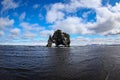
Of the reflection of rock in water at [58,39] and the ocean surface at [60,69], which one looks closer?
the ocean surface at [60,69]

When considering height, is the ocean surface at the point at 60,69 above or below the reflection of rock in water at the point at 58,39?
below

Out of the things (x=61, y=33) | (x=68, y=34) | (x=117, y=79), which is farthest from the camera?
(x=68, y=34)

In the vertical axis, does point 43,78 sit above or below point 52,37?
below

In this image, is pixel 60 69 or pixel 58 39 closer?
pixel 60 69

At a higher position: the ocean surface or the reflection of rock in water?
the reflection of rock in water

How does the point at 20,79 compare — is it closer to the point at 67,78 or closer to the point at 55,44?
the point at 67,78

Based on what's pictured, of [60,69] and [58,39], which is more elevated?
[58,39]

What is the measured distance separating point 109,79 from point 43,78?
6757 mm

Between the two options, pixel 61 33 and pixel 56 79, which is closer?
pixel 56 79

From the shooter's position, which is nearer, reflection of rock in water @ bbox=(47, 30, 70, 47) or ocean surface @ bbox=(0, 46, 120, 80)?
ocean surface @ bbox=(0, 46, 120, 80)

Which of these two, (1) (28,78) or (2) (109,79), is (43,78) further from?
(2) (109,79)

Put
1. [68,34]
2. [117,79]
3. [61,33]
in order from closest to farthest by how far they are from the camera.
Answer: [117,79], [61,33], [68,34]

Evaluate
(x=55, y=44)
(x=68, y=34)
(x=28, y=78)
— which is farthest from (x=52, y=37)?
(x=28, y=78)

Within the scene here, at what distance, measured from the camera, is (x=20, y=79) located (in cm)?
1493
